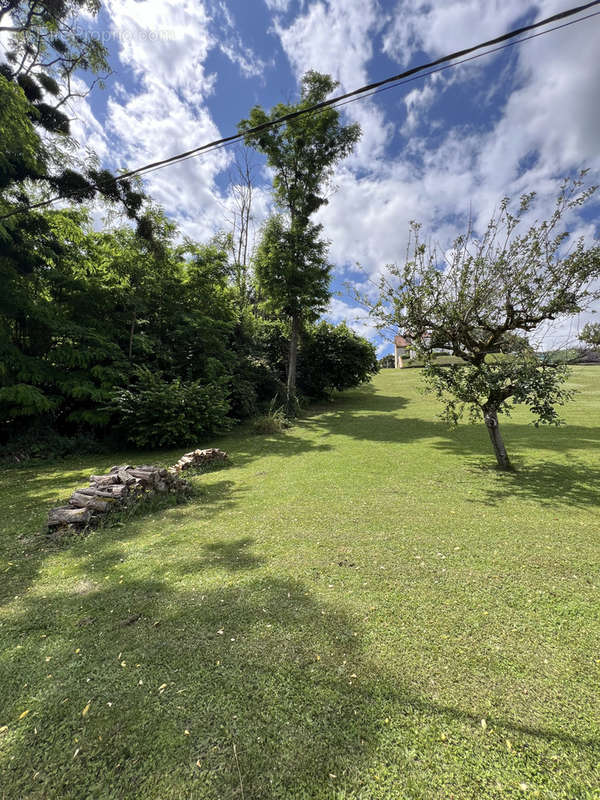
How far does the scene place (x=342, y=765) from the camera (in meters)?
1.39

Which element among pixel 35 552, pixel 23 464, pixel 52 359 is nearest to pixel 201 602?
pixel 35 552

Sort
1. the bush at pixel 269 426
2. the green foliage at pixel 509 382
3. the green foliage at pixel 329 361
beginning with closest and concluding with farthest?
the green foliage at pixel 509 382 → the bush at pixel 269 426 → the green foliage at pixel 329 361

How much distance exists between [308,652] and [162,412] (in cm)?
696

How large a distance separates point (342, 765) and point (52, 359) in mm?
9143

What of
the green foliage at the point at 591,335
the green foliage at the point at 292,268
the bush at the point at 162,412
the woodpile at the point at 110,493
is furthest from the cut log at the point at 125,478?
the green foliage at the point at 292,268

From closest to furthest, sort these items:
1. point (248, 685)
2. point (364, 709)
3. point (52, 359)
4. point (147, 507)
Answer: point (364, 709) < point (248, 685) < point (147, 507) < point (52, 359)

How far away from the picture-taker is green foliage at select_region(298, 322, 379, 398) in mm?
15750

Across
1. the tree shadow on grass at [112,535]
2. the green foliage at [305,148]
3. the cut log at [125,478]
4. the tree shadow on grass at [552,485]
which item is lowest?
the tree shadow on grass at [552,485]

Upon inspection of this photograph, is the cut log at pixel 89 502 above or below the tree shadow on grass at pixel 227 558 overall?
above

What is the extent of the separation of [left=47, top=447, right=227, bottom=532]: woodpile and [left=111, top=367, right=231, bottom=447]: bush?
2.73 metres

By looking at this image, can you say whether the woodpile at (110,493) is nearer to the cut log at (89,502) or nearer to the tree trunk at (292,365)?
the cut log at (89,502)

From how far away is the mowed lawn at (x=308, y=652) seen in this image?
1.36 m

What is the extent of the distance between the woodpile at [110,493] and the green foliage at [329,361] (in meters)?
11.5

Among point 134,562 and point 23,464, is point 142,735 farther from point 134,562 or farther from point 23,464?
point 23,464
